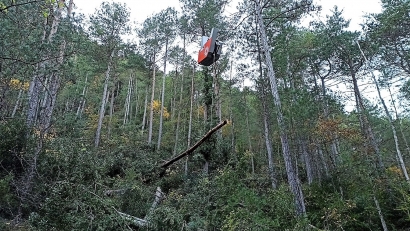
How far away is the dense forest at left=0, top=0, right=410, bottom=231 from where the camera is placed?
5332 millimetres

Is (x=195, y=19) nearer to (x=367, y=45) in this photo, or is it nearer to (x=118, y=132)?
(x=367, y=45)

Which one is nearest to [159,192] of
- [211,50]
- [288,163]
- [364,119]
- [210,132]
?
[210,132]

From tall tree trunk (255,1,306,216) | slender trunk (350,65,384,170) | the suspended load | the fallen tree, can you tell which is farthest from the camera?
slender trunk (350,65,384,170)

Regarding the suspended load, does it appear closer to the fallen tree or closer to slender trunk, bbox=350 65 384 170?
the fallen tree

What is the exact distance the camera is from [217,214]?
6.18 meters

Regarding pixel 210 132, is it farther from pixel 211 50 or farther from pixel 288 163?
pixel 211 50

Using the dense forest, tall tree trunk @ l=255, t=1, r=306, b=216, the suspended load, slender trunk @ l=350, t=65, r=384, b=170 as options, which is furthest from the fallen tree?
slender trunk @ l=350, t=65, r=384, b=170

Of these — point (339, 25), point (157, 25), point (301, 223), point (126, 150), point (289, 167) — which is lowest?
point (301, 223)

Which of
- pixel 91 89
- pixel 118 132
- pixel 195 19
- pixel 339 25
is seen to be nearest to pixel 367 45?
pixel 339 25

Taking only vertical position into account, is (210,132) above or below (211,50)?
below

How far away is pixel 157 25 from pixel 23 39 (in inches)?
555

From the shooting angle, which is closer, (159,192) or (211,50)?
(211,50)

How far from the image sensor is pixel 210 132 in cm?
887

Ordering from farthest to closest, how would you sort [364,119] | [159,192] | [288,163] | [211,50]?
[364,119]
[159,192]
[288,163]
[211,50]
